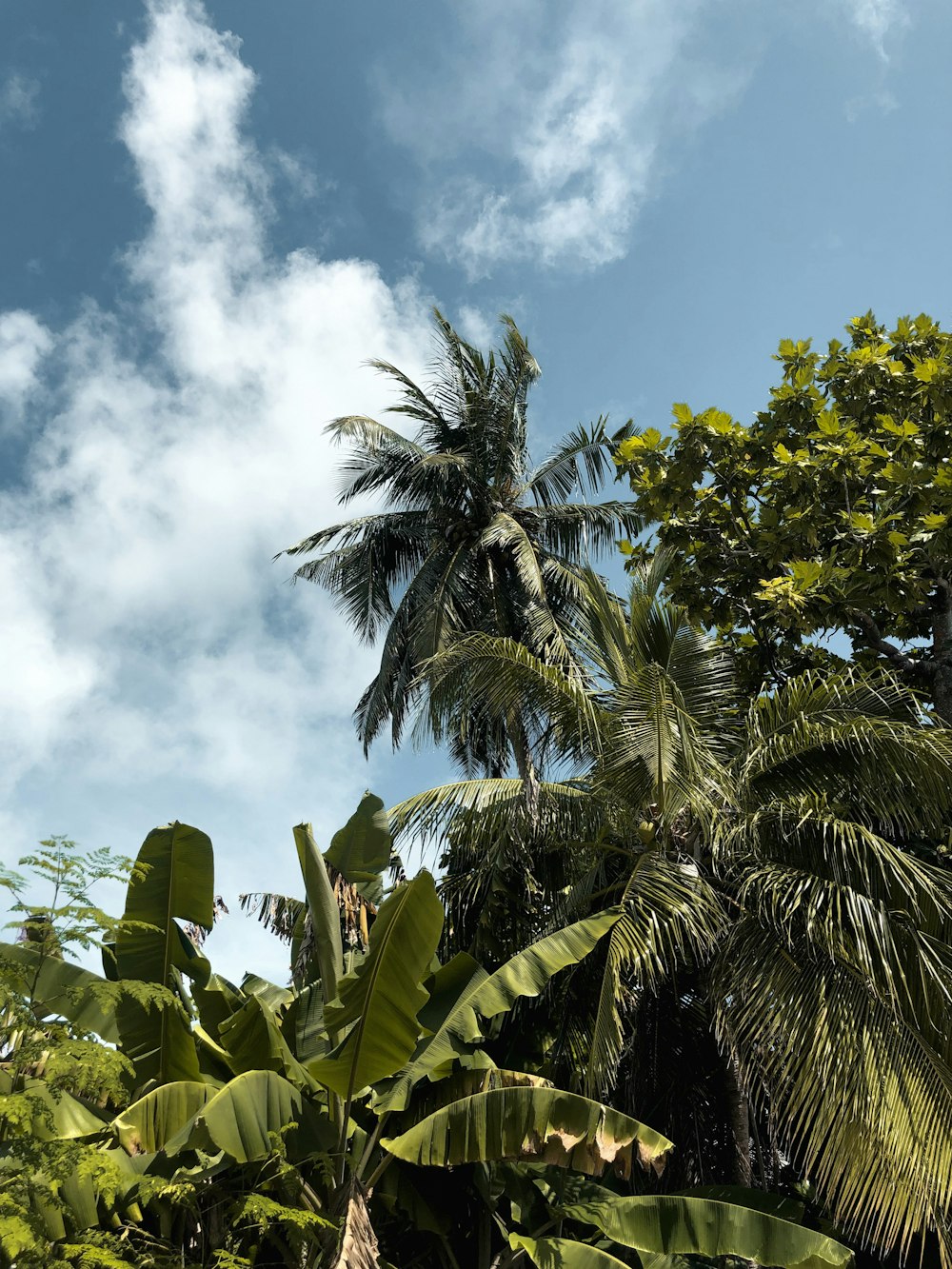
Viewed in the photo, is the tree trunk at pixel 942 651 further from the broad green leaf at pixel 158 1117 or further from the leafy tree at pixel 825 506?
the broad green leaf at pixel 158 1117

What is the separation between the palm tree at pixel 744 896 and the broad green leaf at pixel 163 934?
3143mm

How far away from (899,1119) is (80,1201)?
19.4ft

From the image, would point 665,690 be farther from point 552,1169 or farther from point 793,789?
point 552,1169

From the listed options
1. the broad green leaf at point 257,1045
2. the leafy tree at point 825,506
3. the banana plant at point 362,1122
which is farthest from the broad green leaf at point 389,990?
the leafy tree at point 825,506

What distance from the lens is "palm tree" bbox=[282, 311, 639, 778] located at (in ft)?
56.6

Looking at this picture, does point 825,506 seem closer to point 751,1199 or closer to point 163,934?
point 751,1199

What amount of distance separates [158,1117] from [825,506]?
813cm

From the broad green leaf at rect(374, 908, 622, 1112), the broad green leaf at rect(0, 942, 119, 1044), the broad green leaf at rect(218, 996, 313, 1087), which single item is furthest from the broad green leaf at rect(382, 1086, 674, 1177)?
the broad green leaf at rect(0, 942, 119, 1044)

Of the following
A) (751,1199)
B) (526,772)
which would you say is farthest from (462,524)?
(751,1199)

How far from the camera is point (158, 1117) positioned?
24.5ft

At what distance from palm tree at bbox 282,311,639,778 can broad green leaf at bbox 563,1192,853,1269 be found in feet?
30.1

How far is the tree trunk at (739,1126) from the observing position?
9.09 m

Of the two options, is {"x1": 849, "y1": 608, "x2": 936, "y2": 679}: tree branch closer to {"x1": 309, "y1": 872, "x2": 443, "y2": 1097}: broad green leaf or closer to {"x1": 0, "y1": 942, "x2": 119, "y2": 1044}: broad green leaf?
{"x1": 309, "y1": 872, "x2": 443, "y2": 1097}: broad green leaf

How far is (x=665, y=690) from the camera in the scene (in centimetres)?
909
